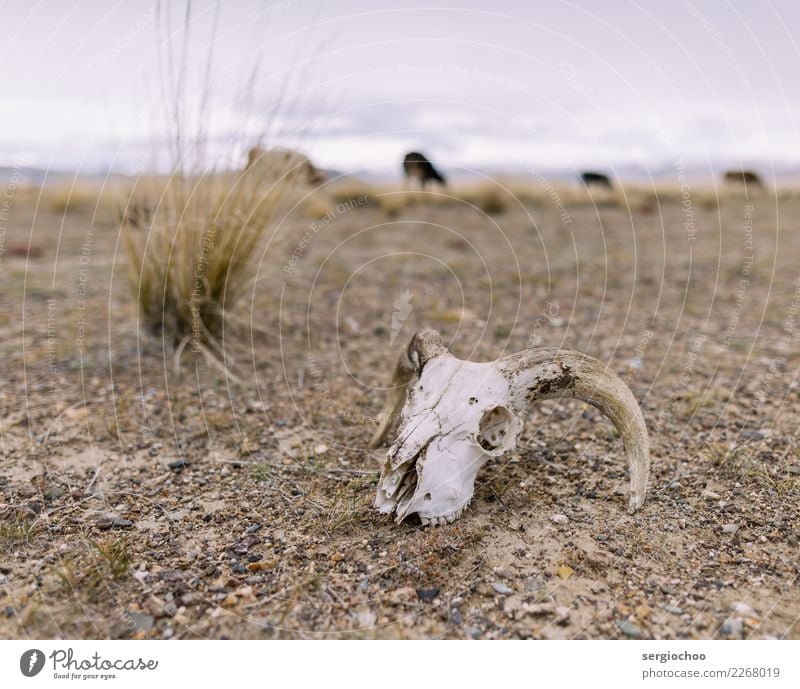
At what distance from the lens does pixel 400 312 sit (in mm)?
7586

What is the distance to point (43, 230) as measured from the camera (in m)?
12.7

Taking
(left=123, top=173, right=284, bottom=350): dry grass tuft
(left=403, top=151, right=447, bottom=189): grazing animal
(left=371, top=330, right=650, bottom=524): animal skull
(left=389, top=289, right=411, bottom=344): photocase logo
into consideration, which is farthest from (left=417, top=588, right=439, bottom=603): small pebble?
(left=389, top=289, right=411, bottom=344): photocase logo

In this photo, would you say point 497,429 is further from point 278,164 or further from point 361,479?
point 278,164

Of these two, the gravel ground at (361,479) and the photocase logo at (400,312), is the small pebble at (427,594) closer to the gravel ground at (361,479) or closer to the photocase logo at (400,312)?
the gravel ground at (361,479)

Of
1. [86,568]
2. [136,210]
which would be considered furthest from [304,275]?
[86,568]

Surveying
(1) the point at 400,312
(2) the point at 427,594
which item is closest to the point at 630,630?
(2) the point at 427,594

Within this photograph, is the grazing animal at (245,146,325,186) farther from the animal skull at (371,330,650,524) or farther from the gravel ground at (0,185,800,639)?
the animal skull at (371,330,650,524)

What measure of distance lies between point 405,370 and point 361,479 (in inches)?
30.3

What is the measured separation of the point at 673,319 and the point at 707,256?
3.98m

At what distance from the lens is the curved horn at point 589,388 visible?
3514mm

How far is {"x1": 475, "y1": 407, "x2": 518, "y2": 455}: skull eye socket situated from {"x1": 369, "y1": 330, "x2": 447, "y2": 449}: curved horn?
1.71 ft

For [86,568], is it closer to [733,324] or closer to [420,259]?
[733,324]
